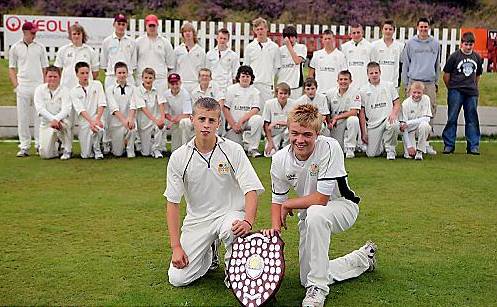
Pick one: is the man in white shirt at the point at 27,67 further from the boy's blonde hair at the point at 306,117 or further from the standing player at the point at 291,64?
the boy's blonde hair at the point at 306,117

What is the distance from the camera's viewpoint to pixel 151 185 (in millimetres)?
8633

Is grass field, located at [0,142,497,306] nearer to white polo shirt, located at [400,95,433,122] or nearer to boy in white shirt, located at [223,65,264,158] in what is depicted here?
white polo shirt, located at [400,95,433,122]

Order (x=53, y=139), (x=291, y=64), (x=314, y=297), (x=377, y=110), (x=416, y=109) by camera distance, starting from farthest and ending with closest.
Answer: (x=291, y=64) < (x=377, y=110) < (x=416, y=109) < (x=53, y=139) < (x=314, y=297)

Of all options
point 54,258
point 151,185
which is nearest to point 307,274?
point 54,258

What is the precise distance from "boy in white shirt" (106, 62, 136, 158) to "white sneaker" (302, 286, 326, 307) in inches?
264

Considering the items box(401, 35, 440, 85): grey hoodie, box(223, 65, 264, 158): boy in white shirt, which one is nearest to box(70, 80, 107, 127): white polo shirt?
box(223, 65, 264, 158): boy in white shirt

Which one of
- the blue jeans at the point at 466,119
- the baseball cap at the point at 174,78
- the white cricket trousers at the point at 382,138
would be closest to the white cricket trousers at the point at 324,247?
the white cricket trousers at the point at 382,138

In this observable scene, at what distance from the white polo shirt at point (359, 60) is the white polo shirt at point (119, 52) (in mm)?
3424

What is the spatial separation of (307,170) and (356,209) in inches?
19.0

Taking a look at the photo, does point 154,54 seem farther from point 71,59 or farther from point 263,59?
point 263,59

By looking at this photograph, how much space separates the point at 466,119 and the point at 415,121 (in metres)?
1.11

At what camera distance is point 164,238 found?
620 centimetres

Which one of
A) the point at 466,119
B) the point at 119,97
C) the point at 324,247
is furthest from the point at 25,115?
A: the point at 324,247

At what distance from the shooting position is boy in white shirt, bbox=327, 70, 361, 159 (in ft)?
36.3
